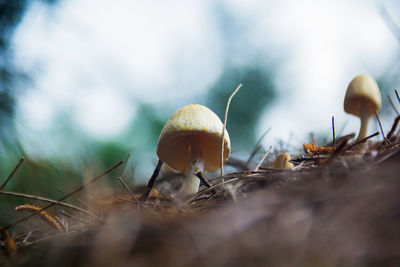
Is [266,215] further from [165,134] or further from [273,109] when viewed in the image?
[273,109]

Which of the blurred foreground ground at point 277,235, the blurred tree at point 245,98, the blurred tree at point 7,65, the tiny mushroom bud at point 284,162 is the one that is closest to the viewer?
the blurred foreground ground at point 277,235

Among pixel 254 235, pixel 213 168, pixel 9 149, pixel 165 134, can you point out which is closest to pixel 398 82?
pixel 213 168

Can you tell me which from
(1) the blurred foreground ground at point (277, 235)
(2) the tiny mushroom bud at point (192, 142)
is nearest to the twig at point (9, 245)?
(1) the blurred foreground ground at point (277, 235)

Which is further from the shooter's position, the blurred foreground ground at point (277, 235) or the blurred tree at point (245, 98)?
the blurred tree at point (245, 98)

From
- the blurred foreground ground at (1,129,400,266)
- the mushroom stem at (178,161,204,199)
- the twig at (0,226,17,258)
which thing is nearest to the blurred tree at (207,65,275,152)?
the mushroom stem at (178,161,204,199)

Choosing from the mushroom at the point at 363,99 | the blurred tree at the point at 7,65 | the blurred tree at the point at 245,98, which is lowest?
the blurred tree at the point at 245,98

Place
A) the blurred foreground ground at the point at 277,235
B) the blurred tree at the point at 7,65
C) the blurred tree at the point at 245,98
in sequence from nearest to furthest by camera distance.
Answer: the blurred foreground ground at the point at 277,235
the blurred tree at the point at 7,65
the blurred tree at the point at 245,98

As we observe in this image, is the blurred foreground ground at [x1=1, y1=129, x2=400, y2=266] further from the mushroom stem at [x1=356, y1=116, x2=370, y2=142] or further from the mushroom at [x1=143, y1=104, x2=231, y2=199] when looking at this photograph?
the mushroom stem at [x1=356, y1=116, x2=370, y2=142]

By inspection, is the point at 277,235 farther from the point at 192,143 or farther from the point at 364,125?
the point at 364,125

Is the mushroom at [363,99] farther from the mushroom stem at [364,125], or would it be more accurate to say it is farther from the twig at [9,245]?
the twig at [9,245]
